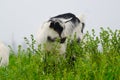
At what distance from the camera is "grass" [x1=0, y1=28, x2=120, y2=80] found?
4.75 meters

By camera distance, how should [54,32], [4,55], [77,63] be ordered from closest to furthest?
1. [77,63]
2. [4,55]
3. [54,32]

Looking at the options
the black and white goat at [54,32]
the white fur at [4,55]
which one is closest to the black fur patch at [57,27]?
the black and white goat at [54,32]

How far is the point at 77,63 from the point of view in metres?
5.72

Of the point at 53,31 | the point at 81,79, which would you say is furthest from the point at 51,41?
the point at 81,79

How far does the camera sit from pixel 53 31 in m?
6.74

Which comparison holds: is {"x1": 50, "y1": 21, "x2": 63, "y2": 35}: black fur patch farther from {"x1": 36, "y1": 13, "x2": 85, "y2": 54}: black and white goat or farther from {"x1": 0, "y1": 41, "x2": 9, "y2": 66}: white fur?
{"x1": 0, "y1": 41, "x2": 9, "y2": 66}: white fur

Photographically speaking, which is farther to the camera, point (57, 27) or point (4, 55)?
point (57, 27)

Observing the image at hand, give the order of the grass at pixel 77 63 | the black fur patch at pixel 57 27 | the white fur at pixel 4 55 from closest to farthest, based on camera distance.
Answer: the grass at pixel 77 63
the white fur at pixel 4 55
the black fur patch at pixel 57 27

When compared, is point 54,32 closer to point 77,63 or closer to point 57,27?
point 57,27

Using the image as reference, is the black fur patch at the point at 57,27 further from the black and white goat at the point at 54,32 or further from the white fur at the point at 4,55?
the white fur at the point at 4,55

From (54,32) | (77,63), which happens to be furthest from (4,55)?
(77,63)

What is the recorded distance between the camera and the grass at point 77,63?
4.75m

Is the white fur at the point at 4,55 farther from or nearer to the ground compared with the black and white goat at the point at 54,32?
nearer to the ground

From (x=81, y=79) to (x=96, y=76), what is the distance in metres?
0.23
